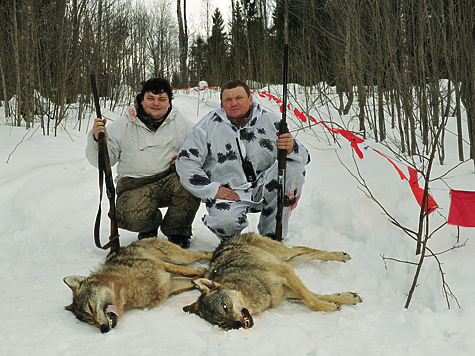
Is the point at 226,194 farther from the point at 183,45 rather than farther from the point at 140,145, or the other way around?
the point at 183,45

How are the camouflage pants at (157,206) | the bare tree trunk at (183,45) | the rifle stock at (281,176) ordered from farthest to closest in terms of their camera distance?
1. the bare tree trunk at (183,45)
2. the camouflage pants at (157,206)
3. the rifle stock at (281,176)

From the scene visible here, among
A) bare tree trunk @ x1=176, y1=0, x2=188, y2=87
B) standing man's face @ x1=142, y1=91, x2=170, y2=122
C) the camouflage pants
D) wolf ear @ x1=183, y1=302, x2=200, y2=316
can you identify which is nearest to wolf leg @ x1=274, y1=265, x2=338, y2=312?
wolf ear @ x1=183, y1=302, x2=200, y2=316

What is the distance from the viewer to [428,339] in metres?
1.99

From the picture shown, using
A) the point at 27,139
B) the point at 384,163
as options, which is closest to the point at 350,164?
the point at 384,163

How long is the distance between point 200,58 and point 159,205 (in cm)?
2391

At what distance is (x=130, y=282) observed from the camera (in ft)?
9.07

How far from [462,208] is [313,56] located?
8.50m

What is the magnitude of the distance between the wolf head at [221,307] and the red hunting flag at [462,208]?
1.53 meters

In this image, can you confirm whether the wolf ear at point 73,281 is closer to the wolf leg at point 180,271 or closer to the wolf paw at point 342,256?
the wolf leg at point 180,271

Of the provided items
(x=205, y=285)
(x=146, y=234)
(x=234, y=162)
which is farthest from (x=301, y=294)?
(x=146, y=234)

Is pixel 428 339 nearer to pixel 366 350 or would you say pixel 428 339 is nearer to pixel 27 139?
pixel 366 350

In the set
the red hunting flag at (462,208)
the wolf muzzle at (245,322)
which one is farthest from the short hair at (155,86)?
the red hunting flag at (462,208)

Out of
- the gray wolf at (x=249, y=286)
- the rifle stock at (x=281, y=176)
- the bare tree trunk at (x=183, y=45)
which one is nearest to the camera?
the gray wolf at (x=249, y=286)

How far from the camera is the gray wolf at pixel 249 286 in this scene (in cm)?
238
